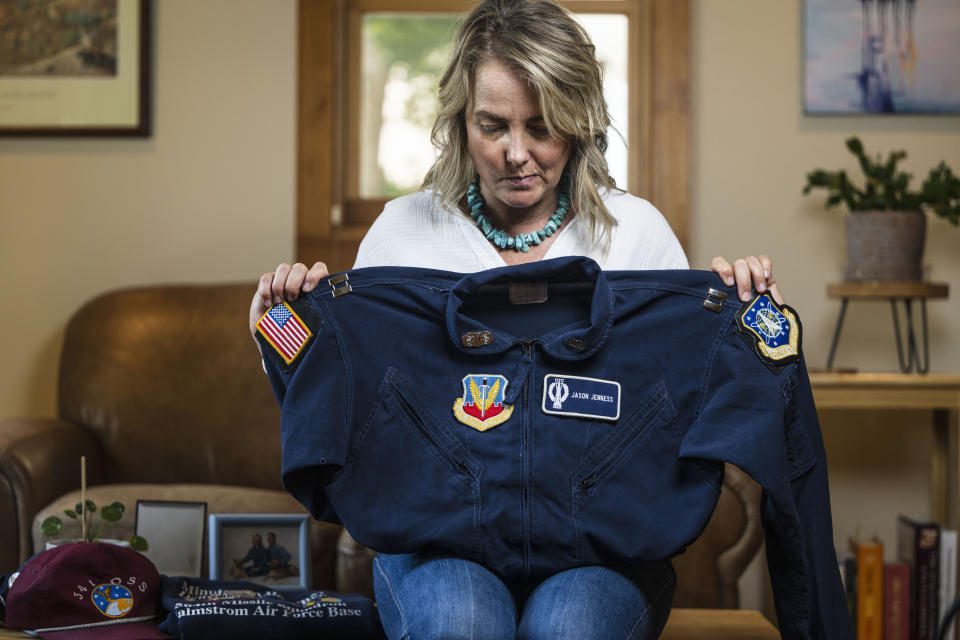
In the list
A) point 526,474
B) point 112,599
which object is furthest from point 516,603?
point 112,599

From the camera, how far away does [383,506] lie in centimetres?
132

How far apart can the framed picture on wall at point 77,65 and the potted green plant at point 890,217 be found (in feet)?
6.52

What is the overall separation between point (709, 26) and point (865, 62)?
1.47 feet

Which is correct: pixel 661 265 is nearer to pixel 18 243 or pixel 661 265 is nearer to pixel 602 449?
pixel 602 449

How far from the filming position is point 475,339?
4.40ft

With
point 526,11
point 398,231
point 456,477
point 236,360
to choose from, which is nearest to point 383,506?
point 456,477

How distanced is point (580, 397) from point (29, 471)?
4.74 ft

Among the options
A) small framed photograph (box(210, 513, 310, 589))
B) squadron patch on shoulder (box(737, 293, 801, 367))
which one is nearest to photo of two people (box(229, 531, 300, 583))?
small framed photograph (box(210, 513, 310, 589))

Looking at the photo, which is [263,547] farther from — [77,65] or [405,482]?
[77,65]

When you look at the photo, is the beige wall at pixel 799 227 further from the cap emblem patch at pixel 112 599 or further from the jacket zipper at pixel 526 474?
the cap emblem patch at pixel 112 599

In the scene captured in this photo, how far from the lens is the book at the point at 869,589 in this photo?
238 cm

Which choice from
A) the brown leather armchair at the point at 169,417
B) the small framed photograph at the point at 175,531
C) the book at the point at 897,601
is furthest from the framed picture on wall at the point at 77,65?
the book at the point at 897,601

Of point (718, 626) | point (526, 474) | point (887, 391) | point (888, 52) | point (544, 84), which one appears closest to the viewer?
point (526, 474)

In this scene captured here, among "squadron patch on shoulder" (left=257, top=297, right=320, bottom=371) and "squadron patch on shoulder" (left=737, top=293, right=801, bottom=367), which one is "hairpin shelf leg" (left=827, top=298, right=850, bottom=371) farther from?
"squadron patch on shoulder" (left=257, top=297, right=320, bottom=371)
